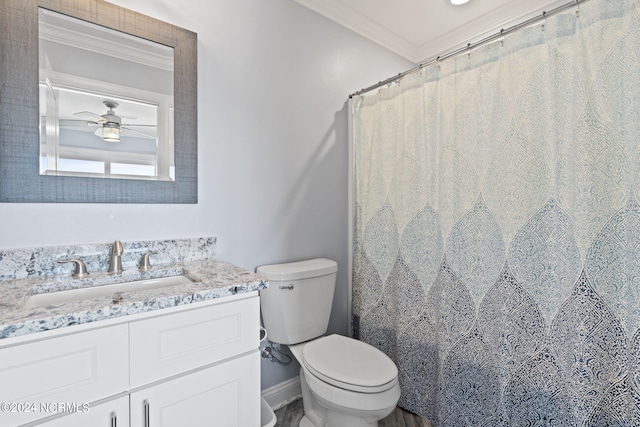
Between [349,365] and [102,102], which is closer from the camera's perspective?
[102,102]

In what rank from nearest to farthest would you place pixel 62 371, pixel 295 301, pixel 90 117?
pixel 62 371 < pixel 90 117 < pixel 295 301

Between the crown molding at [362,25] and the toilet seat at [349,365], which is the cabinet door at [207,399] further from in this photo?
the crown molding at [362,25]

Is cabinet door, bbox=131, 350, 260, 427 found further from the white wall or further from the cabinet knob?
the white wall

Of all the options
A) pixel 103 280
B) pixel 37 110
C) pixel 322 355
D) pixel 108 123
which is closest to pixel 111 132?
pixel 108 123

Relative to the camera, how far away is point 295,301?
158cm

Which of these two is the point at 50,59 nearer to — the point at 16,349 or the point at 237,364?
the point at 16,349

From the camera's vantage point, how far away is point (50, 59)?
1134mm

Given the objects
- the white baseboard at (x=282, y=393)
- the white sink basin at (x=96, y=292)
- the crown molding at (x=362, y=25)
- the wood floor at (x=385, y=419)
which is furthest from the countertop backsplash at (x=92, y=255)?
the crown molding at (x=362, y=25)

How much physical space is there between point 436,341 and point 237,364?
41.6 inches

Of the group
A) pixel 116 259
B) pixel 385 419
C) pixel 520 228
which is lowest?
pixel 385 419

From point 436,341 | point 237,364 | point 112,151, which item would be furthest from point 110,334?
point 436,341

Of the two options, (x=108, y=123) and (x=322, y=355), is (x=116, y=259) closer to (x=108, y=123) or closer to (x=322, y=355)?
(x=108, y=123)

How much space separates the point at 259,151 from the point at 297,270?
2.22 feet

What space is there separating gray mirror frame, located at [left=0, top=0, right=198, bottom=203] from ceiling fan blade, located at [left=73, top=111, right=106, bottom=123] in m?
0.13
